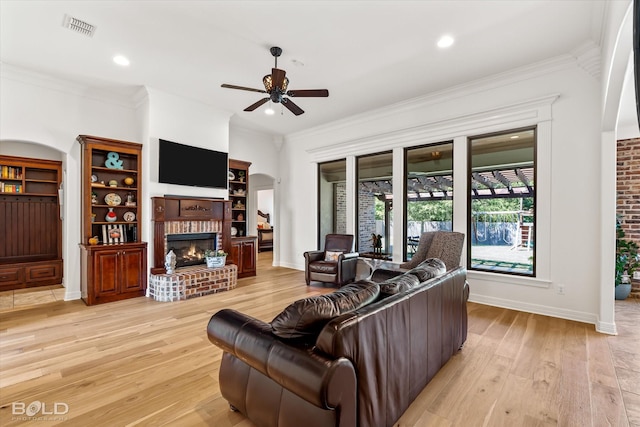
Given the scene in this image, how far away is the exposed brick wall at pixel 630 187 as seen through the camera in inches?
188

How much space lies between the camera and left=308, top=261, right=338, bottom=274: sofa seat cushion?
5.36m

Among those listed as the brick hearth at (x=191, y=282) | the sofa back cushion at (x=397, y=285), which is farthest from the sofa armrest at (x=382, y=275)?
the brick hearth at (x=191, y=282)

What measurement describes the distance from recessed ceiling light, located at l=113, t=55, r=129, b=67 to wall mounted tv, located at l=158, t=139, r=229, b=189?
1238 mm

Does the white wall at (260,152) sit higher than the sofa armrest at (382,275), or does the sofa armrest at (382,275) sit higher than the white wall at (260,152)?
the white wall at (260,152)

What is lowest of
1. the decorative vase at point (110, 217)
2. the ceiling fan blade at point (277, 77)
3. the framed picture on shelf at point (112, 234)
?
the framed picture on shelf at point (112, 234)

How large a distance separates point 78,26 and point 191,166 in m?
2.41

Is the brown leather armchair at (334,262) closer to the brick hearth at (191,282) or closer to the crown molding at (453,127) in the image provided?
the brick hearth at (191,282)

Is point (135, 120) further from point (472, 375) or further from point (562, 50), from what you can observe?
point (562, 50)

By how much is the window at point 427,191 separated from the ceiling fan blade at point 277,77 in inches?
115

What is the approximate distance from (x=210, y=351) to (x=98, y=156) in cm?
397

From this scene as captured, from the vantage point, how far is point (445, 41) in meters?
Result: 3.41

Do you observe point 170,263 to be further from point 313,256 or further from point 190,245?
point 313,256

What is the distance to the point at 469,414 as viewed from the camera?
198 centimetres

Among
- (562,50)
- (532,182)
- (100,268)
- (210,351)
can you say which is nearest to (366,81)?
(562,50)
